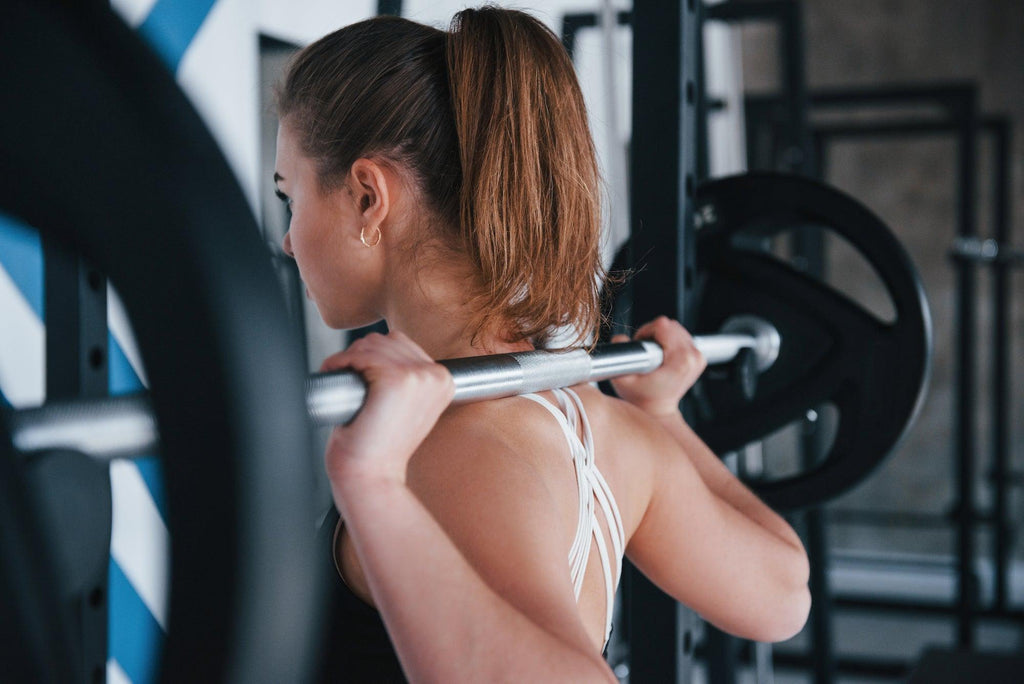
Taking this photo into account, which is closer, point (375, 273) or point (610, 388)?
point (375, 273)

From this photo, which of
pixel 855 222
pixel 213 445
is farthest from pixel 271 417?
pixel 855 222

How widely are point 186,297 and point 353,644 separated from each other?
56 centimetres

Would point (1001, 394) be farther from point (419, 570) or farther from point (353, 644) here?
point (419, 570)

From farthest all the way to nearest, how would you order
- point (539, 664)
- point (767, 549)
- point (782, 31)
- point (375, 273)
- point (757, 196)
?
point (782, 31)
point (757, 196)
point (767, 549)
point (375, 273)
point (539, 664)

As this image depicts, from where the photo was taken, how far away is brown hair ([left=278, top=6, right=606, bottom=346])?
31.9 inches

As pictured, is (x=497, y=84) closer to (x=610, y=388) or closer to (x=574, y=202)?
(x=574, y=202)

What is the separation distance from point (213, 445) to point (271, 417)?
0.02 m

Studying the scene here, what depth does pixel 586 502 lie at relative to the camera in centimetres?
80

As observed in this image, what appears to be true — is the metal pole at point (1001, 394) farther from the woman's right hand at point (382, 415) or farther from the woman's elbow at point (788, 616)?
the woman's right hand at point (382, 415)

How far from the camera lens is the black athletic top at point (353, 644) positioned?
2.51ft

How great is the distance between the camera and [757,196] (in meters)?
1.30

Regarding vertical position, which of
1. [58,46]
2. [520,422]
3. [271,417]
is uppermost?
[58,46]

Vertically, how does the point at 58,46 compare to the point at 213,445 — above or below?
above

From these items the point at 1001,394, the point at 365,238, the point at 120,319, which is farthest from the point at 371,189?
the point at 1001,394
